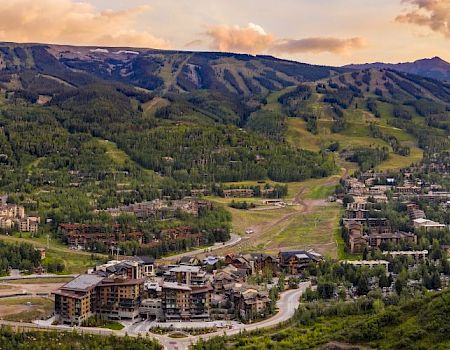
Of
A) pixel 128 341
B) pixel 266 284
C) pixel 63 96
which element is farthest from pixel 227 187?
pixel 63 96

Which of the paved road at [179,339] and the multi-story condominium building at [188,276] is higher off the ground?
the multi-story condominium building at [188,276]

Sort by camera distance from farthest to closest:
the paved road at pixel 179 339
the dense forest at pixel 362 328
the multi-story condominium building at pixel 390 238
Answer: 1. the multi-story condominium building at pixel 390 238
2. the paved road at pixel 179 339
3. the dense forest at pixel 362 328

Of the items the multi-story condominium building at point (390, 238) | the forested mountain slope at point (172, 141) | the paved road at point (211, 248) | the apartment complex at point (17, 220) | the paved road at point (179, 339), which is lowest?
the paved road at point (179, 339)

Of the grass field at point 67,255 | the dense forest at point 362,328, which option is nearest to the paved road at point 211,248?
the grass field at point 67,255

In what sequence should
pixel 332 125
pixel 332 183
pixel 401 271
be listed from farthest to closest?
1. pixel 332 125
2. pixel 332 183
3. pixel 401 271

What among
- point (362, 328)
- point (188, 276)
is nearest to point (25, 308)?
point (188, 276)

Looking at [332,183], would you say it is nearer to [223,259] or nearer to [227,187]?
[227,187]

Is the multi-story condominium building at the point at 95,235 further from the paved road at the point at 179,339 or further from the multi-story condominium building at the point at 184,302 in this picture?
the paved road at the point at 179,339

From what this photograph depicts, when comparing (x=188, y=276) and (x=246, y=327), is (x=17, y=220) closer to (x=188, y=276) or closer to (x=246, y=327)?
(x=188, y=276)
